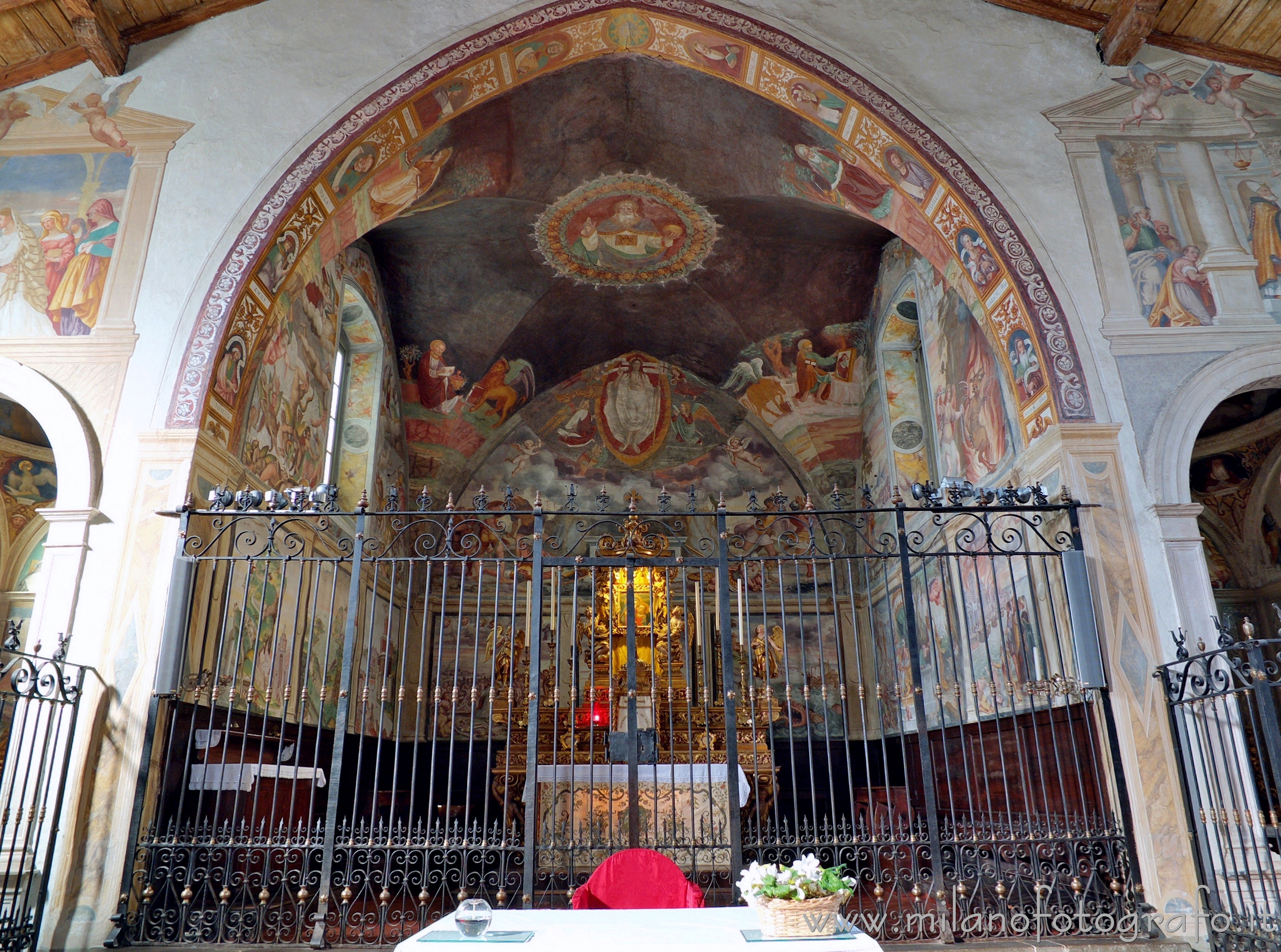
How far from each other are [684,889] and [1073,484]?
14.7 ft

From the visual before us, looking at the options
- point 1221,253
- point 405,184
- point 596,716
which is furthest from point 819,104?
point 596,716

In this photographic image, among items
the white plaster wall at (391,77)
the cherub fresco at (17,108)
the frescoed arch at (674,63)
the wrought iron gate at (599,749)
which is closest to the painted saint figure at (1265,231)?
the white plaster wall at (391,77)

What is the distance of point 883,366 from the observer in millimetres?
12984

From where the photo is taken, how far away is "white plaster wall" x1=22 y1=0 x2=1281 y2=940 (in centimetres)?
794

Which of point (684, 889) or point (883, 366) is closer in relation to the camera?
point (684, 889)

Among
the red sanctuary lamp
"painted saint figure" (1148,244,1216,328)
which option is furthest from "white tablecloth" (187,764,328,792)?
"painted saint figure" (1148,244,1216,328)

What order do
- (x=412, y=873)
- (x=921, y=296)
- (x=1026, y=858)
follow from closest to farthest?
(x=412, y=873), (x=1026, y=858), (x=921, y=296)

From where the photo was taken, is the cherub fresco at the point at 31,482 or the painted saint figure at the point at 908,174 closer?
the painted saint figure at the point at 908,174

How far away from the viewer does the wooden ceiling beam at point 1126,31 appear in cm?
799

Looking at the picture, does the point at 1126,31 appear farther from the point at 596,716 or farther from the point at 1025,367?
the point at 596,716

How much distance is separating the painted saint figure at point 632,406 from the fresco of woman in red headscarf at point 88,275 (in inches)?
346

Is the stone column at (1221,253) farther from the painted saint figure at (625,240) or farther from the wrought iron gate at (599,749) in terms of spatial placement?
the painted saint figure at (625,240)

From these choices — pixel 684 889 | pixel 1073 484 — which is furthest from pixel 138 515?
pixel 1073 484

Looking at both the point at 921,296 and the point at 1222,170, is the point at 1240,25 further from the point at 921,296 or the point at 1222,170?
the point at 921,296
